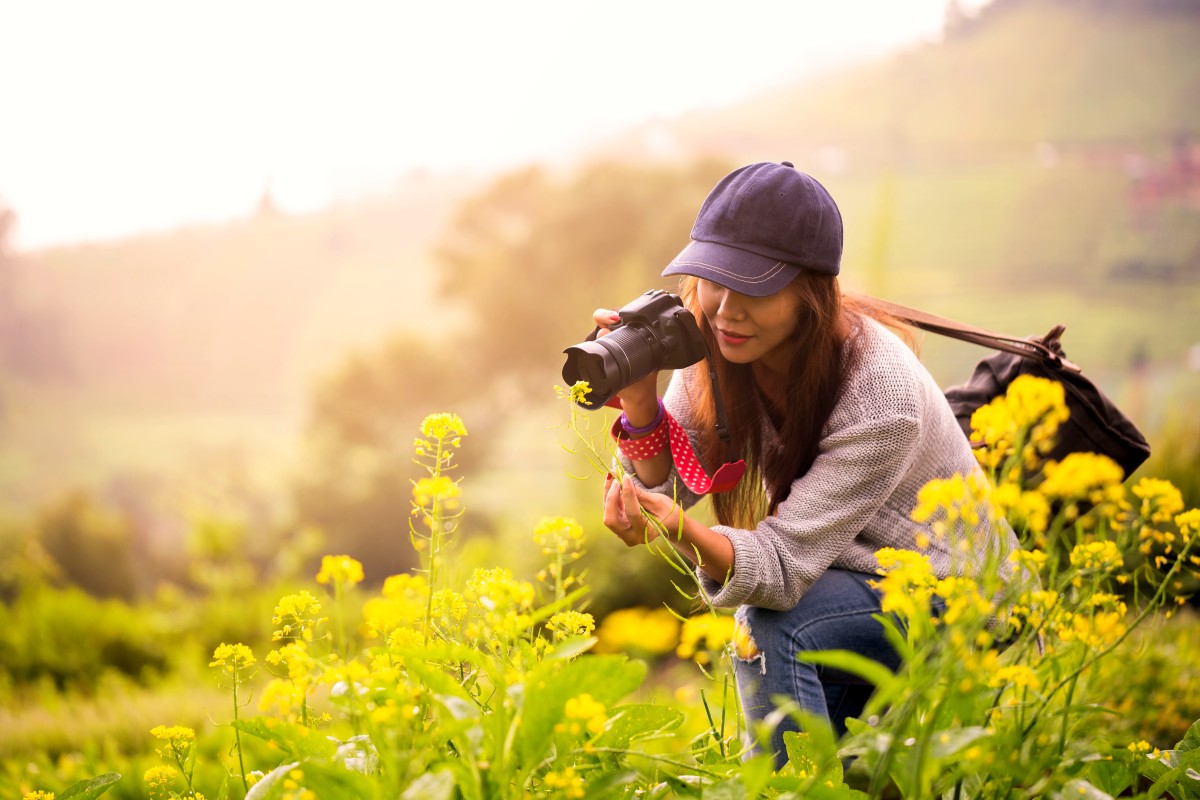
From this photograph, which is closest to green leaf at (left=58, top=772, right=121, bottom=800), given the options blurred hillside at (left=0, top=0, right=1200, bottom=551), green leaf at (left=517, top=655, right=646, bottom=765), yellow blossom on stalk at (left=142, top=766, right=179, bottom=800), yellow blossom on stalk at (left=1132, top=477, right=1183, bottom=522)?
yellow blossom on stalk at (left=142, top=766, right=179, bottom=800)

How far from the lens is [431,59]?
19594 millimetres

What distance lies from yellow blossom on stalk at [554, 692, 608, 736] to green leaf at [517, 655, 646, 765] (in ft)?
0.03

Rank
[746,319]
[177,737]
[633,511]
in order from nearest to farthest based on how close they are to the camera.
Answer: [177,737]
[633,511]
[746,319]

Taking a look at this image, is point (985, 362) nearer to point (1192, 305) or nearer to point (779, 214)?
point (779, 214)

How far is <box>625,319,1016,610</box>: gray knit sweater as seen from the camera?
170cm

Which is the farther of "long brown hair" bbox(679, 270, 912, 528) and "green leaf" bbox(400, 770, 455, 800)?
"long brown hair" bbox(679, 270, 912, 528)

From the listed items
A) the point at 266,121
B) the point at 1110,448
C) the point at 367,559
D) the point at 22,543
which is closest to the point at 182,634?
the point at 22,543

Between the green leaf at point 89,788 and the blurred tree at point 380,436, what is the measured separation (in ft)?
26.5

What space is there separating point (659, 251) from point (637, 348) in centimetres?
881

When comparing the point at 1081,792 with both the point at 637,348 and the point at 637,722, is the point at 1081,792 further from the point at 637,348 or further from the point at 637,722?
the point at 637,348

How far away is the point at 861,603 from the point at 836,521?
0.19m

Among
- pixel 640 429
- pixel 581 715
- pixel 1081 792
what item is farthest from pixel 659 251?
pixel 581 715

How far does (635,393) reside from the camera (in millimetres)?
1869

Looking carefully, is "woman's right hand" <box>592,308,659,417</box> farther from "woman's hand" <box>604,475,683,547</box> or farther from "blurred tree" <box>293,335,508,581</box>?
"blurred tree" <box>293,335,508,581</box>
